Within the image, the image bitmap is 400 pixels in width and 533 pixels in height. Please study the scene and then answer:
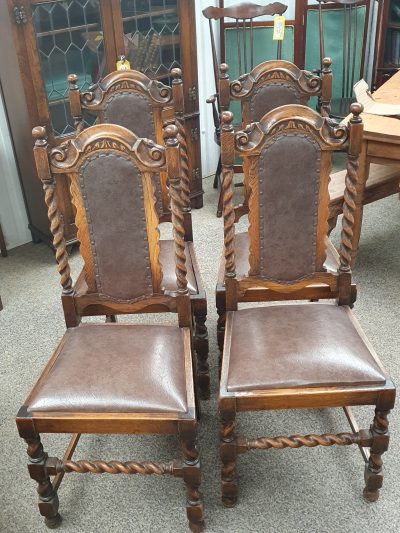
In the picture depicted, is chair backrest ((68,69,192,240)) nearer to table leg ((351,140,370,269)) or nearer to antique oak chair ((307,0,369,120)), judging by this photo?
table leg ((351,140,370,269))

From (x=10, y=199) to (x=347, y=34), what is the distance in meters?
2.47

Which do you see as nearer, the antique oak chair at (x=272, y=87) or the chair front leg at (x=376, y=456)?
the chair front leg at (x=376, y=456)

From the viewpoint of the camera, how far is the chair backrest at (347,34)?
12.7 ft

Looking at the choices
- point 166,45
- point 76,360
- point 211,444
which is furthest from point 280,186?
point 166,45

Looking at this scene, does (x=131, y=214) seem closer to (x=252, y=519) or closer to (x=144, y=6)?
(x=252, y=519)

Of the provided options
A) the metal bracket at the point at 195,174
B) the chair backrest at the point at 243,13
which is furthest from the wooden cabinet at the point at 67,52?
the metal bracket at the point at 195,174

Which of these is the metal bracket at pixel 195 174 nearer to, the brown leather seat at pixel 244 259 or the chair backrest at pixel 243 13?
the chair backrest at pixel 243 13

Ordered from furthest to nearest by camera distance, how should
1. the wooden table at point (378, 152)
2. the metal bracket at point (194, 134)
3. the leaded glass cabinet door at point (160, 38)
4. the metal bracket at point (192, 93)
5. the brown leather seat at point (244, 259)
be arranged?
the metal bracket at point (194, 134)
the metal bracket at point (192, 93)
the leaded glass cabinet door at point (160, 38)
the wooden table at point (378, 152)
the brown leather seat at point (244, 259)

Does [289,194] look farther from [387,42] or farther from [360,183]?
[387,42]

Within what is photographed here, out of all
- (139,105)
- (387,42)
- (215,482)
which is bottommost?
(215,482)

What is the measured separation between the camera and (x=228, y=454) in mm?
1638

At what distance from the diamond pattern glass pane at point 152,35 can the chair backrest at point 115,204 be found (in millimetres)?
1631

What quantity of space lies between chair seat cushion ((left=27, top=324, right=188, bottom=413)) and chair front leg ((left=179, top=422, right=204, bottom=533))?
0.06 m

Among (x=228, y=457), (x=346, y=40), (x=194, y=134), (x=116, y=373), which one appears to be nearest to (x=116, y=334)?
(x=116, y=373)
